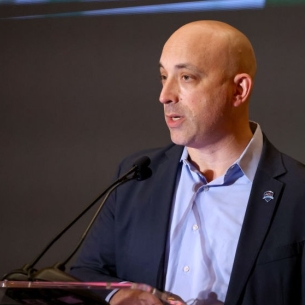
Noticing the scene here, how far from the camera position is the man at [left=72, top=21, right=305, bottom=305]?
1.80 meters

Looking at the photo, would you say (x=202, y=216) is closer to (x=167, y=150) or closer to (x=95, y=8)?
(x=167, y=150)

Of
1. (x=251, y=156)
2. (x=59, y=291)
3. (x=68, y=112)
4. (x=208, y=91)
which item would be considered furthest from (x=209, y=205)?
(x=68, y=112)

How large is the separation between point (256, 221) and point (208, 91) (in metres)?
0.38

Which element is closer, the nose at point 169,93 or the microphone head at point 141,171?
the microphone head at point 141,171

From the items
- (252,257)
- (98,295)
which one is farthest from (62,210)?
(98,295)

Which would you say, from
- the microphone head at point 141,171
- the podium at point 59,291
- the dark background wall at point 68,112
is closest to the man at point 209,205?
the microphone head at point 141,171

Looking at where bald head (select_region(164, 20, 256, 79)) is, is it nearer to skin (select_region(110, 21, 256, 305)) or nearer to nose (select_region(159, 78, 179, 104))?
skin (select_region(110, 21, 256, 305))

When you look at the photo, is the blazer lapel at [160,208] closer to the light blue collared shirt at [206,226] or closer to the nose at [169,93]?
Answer: the light blue collared shirt at [206,226]

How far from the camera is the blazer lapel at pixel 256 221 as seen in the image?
5.82 ft

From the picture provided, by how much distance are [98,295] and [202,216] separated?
568mm

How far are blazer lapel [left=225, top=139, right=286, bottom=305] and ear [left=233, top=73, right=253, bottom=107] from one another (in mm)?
166

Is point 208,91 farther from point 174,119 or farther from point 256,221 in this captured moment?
point 256,221

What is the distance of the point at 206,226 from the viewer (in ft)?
6.23

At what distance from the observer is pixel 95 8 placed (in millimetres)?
2766
